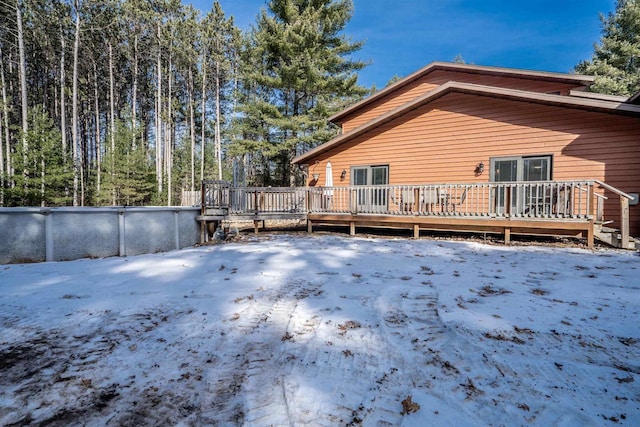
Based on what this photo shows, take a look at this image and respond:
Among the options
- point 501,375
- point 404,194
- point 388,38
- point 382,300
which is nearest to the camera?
point 501,375

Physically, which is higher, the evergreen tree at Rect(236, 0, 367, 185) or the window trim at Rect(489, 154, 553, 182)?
the evergreen tree at Rect(236, 0, 367, 185)

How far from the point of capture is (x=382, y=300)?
11.3 ft

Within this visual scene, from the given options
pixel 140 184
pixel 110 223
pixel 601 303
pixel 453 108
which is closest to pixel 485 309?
pixel 601 303

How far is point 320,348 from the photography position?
240 centimetres

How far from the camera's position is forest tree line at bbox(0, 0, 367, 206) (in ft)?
56.5

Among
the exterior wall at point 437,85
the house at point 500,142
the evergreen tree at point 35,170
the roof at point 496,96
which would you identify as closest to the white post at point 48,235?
the house at point 500,142

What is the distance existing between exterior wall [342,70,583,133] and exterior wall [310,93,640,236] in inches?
112

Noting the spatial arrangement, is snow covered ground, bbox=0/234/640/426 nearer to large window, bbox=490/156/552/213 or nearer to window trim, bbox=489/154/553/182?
large window, bbox=490/156/552/213

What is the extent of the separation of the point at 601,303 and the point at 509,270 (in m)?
1.54

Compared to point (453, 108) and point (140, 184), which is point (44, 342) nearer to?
point (453, 108)

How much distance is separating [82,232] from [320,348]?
5775 mm

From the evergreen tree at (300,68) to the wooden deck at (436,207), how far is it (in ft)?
34.1

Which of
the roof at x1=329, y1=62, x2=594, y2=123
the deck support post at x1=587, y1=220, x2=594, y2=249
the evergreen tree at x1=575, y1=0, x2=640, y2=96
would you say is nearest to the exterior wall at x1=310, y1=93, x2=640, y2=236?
the deck support post at x1=587, y1=220, x2=594, y2=249

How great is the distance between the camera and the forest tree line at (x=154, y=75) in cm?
1722
